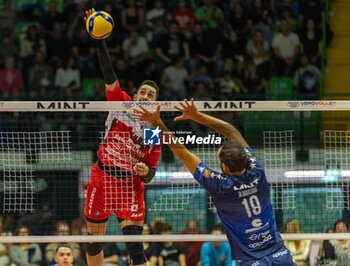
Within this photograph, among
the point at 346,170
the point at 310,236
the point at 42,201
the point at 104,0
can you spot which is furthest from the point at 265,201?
the point at 104,0

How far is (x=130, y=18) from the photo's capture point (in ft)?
65.5

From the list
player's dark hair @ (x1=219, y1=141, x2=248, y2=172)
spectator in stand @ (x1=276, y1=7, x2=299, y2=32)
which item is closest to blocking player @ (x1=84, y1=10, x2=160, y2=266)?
player's dark hair @ (x1=219, y1=141, x2=248, y2=172)

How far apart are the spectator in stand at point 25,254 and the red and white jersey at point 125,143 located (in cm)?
436

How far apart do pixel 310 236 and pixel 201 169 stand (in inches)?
111

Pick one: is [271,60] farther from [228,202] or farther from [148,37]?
[228,202]

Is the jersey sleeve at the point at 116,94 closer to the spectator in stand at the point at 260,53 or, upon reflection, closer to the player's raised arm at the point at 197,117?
the player's raised arm at the point at 197,117

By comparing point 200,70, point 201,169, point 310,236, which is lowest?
point 310,236

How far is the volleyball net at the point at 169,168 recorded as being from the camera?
11000mm

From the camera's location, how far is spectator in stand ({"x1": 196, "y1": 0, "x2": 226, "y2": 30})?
65.4ft

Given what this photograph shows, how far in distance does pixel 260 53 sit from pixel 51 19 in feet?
14.9

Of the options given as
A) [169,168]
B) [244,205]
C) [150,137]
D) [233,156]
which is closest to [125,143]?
[150,137]

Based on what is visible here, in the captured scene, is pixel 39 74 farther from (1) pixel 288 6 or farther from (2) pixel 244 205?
(2) pixel 244 205

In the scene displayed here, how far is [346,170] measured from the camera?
40.2ft

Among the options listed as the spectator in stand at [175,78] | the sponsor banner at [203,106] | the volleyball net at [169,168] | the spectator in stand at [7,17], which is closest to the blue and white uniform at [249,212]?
the sponsor banner at [203,106]
